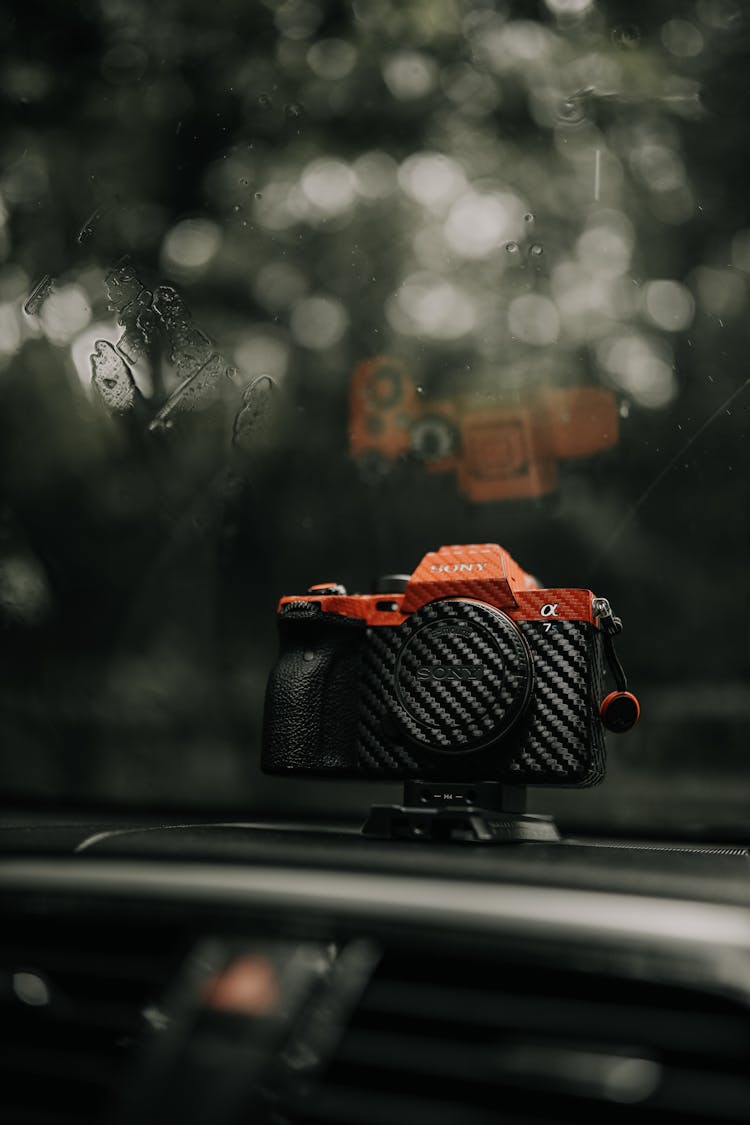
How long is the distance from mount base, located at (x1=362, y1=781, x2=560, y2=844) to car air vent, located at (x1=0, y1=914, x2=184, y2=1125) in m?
0.22

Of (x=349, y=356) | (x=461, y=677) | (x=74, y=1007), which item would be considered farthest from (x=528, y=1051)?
(x=349, y=356)

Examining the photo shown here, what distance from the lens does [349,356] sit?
128cm

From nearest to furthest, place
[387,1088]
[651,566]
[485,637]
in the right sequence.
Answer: [387,1088] < [485,637] < [651,566]

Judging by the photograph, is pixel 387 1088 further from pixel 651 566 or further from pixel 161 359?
pixel 161 359

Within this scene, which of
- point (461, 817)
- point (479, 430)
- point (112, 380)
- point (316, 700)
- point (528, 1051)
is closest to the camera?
point (528, 1051)

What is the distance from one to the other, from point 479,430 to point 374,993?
0.78 m

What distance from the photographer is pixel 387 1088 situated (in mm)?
514

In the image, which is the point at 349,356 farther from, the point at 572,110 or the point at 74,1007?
the point at 74,1007

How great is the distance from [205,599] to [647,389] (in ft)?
1.82

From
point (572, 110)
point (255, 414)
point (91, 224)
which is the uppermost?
point (572, 110)

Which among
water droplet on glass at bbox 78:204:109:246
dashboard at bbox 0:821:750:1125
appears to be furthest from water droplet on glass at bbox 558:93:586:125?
dashboard at bbox 0:821:750:1125

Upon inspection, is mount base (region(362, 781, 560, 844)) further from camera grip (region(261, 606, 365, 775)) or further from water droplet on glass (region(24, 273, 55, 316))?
water droplet on glass (region(24, 273, 55, 316))

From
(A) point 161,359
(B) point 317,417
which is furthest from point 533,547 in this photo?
(A) point 161,359

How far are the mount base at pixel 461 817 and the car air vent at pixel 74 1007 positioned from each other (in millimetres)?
223
